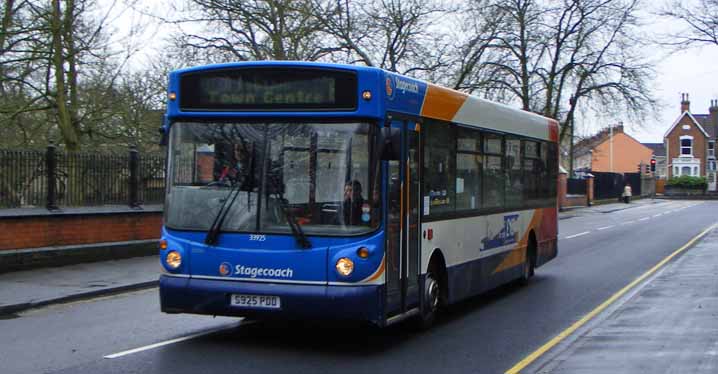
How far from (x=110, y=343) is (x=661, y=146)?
126 meters

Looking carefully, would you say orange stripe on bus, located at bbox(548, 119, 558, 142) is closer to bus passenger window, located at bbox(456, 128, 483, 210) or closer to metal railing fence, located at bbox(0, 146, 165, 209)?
bus passenger window, located at bbox(456, 128, 483, 210)

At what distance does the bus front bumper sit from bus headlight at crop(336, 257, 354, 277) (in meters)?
0.13

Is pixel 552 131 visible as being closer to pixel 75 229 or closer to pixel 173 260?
pixel 75 229

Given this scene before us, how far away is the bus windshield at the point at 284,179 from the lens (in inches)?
328

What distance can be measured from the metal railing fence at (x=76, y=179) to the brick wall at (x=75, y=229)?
15.8 inches

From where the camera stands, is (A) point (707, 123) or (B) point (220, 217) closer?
(B) point (220, 217)

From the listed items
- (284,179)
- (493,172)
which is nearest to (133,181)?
(493,172)

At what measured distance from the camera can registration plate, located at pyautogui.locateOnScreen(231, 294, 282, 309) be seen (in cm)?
829

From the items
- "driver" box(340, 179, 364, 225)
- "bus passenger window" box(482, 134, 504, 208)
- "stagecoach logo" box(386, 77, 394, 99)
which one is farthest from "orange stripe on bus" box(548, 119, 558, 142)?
"driver" box(340, 179, 364, 225)

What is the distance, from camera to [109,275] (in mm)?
15148

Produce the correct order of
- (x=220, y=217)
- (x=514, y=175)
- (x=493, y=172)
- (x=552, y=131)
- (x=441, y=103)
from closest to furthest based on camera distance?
(x=220, y=217) < (x=441, y=103) < (x=493, y=172) < (x=514, y=175) < (x=552, y=131)

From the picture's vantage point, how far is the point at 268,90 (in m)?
8.66

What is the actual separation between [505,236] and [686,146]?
3881 inches

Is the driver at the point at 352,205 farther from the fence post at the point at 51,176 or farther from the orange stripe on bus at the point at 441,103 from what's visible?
the fence post at the point at 51,176
